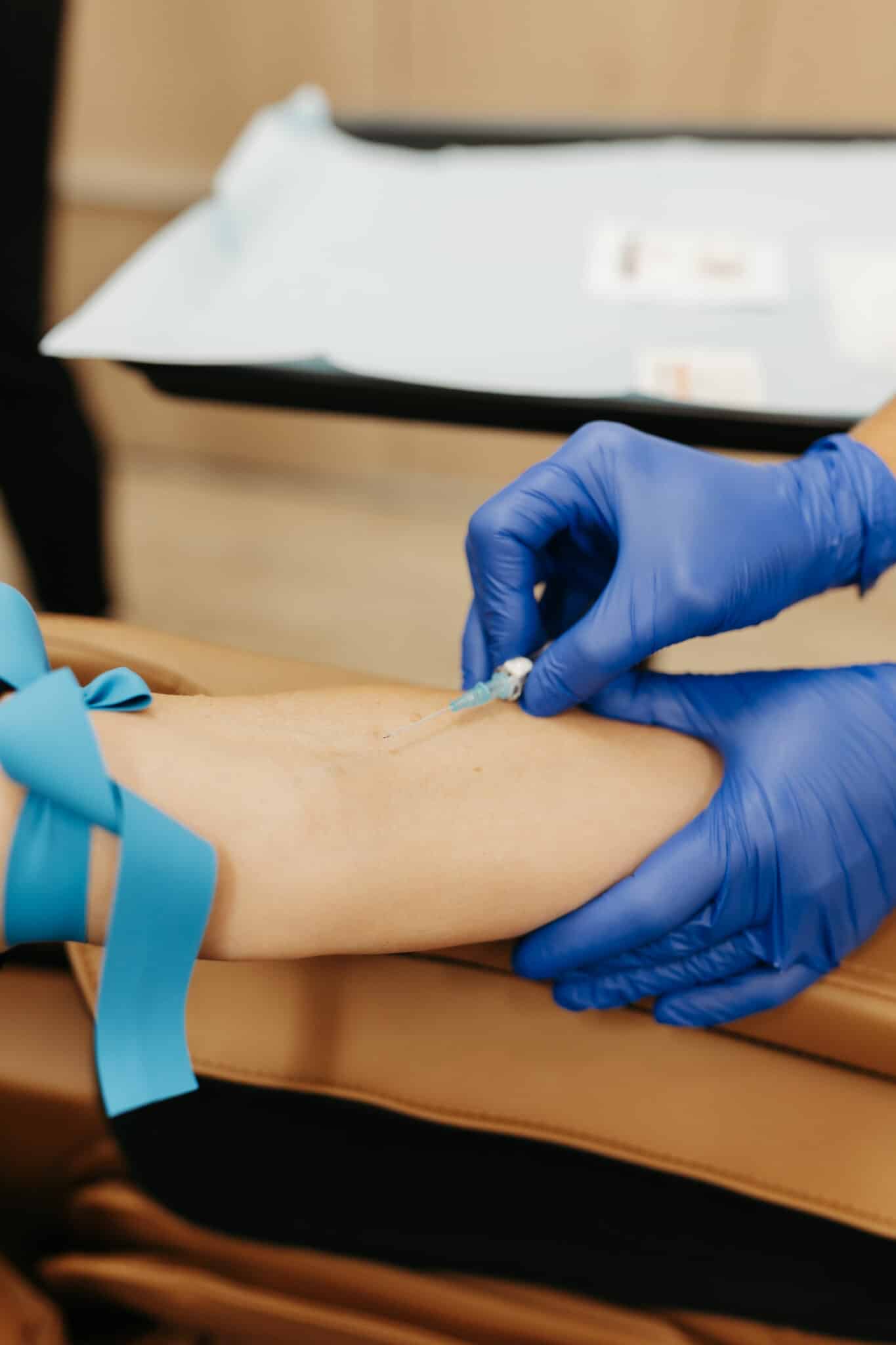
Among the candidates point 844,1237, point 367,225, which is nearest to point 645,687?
point 844,1237

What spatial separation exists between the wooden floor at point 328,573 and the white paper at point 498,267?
79cm

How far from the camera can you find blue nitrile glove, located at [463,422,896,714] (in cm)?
66

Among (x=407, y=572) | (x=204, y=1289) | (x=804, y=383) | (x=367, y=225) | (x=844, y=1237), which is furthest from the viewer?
(x=407, y=572)

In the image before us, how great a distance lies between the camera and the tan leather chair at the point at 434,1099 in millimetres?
619

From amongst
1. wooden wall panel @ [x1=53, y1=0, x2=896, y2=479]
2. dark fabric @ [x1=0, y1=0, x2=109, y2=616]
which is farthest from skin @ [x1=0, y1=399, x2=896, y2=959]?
wooden wall panel @ [x1=53, y1=0, x2=896, y2=479]

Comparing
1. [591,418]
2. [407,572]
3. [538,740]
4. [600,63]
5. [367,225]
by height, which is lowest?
[407,572]

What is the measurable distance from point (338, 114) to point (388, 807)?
1.67 metres

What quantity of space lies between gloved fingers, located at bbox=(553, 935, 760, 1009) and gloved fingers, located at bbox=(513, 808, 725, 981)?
17 mm

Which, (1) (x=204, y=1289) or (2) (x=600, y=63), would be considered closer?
(1) (x=204, y=1289)

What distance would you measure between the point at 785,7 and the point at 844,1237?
1921 mm

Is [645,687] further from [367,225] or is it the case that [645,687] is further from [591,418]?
[367,225]

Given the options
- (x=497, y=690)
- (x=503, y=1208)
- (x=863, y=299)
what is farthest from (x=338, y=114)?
(x=503, y=1208)

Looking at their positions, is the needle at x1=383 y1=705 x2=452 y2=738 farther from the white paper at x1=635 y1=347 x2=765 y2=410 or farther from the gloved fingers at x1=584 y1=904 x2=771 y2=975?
the white paper at x1=635 y1=347 x2=765 y2=410

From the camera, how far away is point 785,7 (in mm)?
1667
